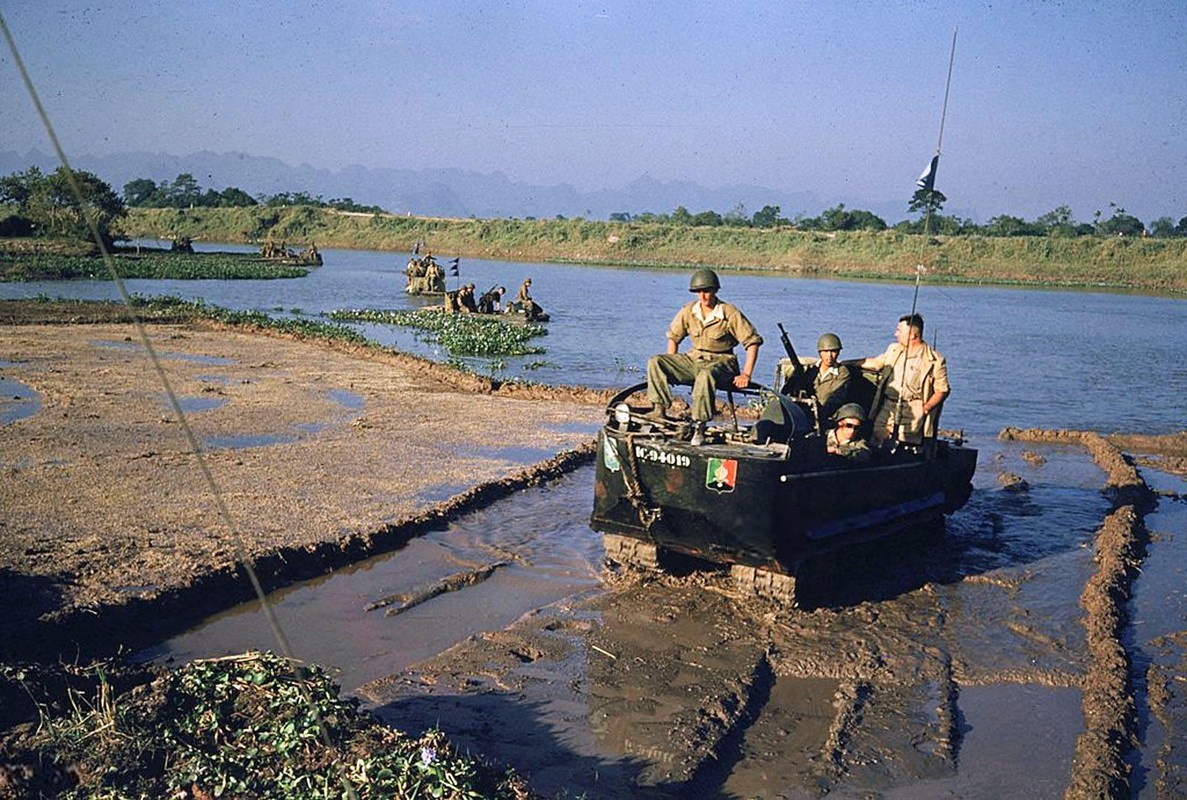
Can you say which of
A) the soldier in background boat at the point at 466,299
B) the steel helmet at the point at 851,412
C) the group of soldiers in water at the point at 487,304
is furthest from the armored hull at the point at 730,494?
the soldier in background boat at the point at 466,299

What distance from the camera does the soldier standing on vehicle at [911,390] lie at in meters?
10.8

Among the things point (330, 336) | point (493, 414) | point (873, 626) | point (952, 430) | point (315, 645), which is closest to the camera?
point (315, 645)

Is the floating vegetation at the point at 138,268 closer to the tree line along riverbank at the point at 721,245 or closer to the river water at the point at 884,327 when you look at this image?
the river water at the point at 884,327

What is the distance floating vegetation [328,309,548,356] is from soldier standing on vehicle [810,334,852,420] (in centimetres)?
1534

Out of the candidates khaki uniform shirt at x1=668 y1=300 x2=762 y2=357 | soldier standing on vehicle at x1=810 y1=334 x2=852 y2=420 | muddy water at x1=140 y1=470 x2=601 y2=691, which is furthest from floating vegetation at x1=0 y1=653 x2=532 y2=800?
soldier standing on vehicle at x1=810 y1=334 x2=852 y2=420

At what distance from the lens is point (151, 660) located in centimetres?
731

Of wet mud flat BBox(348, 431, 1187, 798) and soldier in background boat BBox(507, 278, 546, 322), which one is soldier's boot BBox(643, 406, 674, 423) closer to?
wet mud flat BBox(348, 431, 1187, 798)

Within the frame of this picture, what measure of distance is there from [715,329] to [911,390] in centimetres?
262

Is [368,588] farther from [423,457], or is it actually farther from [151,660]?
[423,457]

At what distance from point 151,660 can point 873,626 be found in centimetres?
563

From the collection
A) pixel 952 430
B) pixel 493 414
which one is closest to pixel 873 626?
pixel 493 414

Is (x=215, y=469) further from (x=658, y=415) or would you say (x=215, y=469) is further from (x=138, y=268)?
(x=138, y=268)

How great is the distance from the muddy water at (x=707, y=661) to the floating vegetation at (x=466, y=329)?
1439 cm

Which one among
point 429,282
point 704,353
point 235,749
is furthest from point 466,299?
point 235,749
